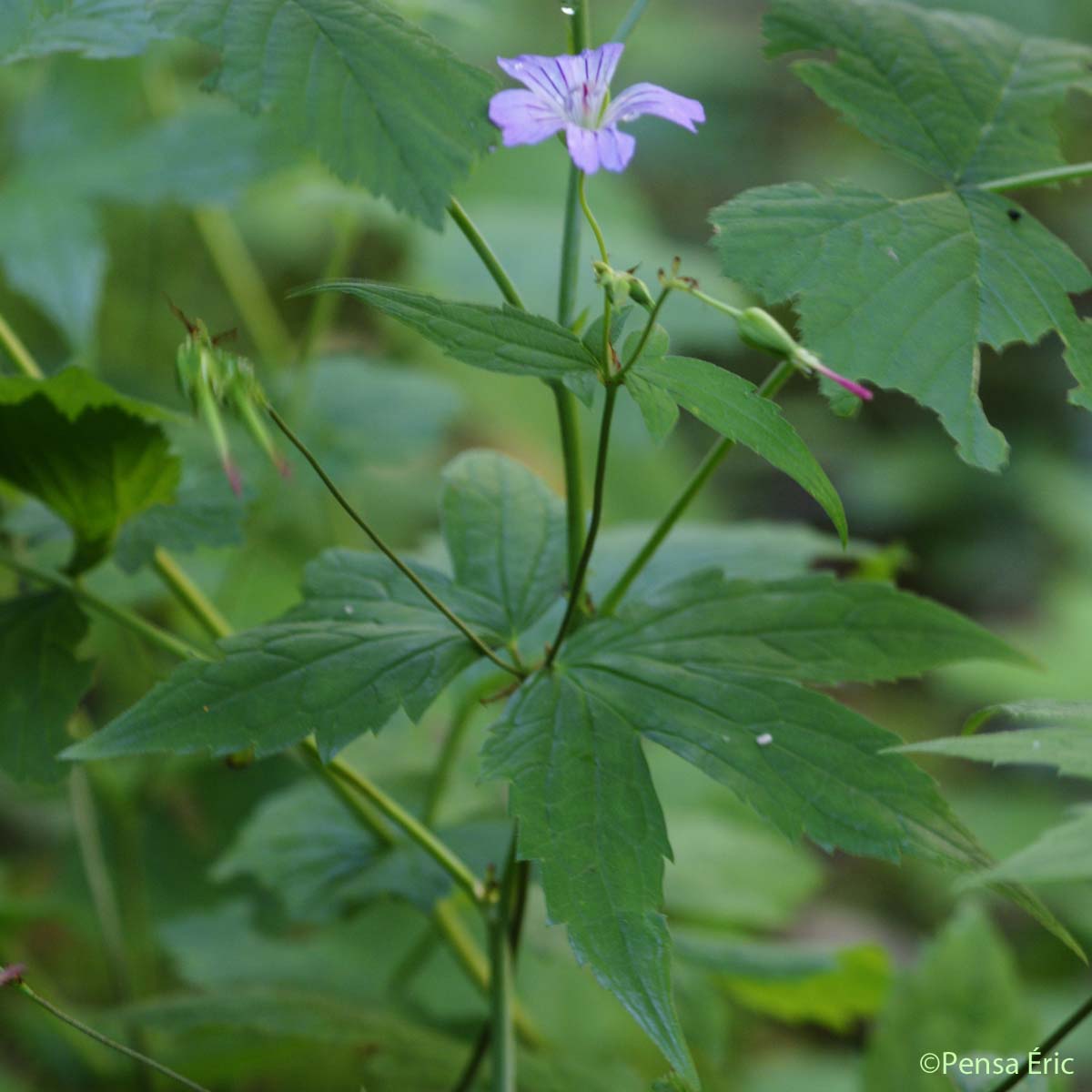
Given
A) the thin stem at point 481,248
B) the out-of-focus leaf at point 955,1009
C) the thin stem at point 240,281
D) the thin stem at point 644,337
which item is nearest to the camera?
the thin stem at point 644,337

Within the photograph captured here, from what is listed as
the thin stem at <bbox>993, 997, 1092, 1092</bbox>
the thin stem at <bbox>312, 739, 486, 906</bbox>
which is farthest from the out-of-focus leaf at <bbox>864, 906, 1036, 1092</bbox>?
the thin stem at <bbox>312, 739, 486, 906</bbox>

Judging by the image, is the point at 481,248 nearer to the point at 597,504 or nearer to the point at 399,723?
the point at 597,504

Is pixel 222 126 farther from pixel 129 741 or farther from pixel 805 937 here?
pixel 805 937

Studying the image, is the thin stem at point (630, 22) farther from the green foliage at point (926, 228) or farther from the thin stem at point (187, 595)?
the thin stem at point (187, 595)

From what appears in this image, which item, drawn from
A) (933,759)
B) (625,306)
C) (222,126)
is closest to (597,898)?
(625,306)

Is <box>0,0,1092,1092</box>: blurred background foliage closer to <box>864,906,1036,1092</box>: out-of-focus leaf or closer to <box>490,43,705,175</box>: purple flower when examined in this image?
<box>864,906,1036,1092</box>: out-of-focus leaf

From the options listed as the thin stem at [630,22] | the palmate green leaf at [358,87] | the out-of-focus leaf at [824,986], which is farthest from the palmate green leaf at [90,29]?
the out-of-focus leaf at [824,986]
